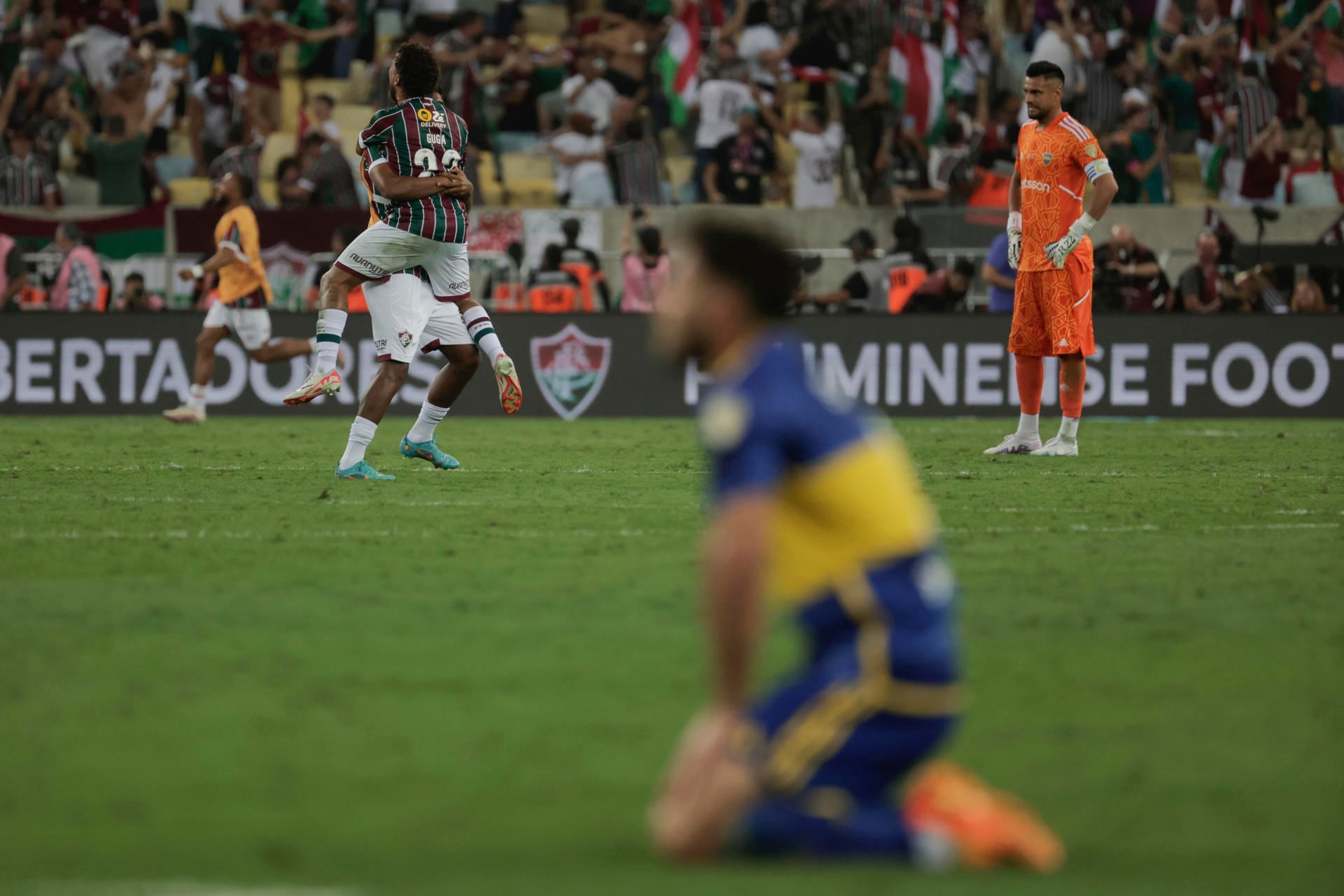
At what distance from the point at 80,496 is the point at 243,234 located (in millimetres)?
6568

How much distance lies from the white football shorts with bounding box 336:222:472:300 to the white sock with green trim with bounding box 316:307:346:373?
295 millimetres

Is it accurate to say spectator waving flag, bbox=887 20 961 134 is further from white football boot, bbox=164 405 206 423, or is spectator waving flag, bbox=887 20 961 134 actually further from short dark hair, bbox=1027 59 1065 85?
white football boot, bbox=164 405 206 423

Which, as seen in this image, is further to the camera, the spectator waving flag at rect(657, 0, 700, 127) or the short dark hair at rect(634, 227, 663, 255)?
the spectator waving flag at rect(657, 0, 700, 127)

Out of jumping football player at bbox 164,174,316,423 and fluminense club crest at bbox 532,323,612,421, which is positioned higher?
jumping football player at bbox 164,174,316,423

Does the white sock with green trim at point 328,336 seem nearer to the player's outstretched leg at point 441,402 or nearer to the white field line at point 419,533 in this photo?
the player's outstretched leg at point 441,402

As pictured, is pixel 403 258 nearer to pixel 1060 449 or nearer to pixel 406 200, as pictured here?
pixel 406 200

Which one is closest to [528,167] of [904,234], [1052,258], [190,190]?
[190,190]

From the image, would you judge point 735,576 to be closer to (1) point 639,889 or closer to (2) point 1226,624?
(1) point 639,889

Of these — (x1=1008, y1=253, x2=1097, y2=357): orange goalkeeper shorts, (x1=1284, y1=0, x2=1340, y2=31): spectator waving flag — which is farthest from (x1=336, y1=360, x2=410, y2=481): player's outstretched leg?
(x1=1284, y1=0, x2=1340, y2=31): spectator waving flag

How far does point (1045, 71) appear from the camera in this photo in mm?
12836

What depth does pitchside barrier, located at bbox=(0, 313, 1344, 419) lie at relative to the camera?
17.8 metres

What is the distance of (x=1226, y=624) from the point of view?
20.1ft

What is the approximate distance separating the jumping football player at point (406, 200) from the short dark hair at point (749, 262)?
24.6 ft

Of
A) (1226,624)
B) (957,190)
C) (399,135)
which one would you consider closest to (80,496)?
(399,135)
